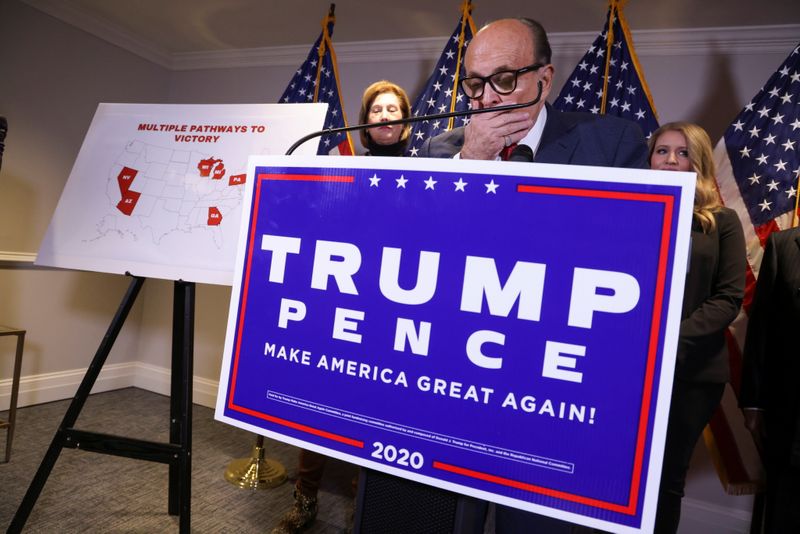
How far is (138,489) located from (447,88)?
96.9 inches

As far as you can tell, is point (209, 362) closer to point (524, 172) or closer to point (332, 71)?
point (332, 71)

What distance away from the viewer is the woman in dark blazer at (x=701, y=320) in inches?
63.0

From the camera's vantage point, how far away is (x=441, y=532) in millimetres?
606

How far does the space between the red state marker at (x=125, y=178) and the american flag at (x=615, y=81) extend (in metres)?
1.99

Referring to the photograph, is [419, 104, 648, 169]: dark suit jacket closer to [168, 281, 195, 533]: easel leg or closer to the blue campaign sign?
the blue campaign sign

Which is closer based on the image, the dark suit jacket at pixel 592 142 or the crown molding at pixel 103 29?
the dark suit jacket at pixel 592 142

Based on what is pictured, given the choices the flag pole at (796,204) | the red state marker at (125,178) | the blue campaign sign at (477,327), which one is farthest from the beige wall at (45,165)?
the flag pole at (796,204)

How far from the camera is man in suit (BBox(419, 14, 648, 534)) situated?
82 cm

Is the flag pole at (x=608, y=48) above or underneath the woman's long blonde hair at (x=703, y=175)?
above

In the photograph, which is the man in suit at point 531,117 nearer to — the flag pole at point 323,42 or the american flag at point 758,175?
the american flag at point 758,175

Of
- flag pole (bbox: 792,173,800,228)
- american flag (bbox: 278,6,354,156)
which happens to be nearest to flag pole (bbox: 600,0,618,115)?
flag pole (bbox: 792,173,800,228)

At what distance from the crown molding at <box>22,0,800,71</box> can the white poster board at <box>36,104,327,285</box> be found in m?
1.85

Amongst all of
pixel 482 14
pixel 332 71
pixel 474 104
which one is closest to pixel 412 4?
pixel 482 14

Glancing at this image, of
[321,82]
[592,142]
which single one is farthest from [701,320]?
[321,82]
